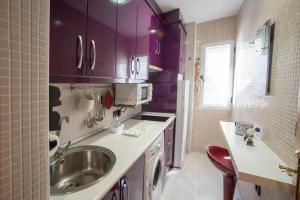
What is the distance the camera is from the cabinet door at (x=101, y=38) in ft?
3.32

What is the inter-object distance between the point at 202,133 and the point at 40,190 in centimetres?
319

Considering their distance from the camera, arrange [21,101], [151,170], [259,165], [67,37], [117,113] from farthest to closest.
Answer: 1. [117,113]
2. [151,170]
3. [259,165]
4. [67,37]
5. [21,101]

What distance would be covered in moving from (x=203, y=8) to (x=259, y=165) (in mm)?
2403

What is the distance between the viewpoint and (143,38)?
1.80 m

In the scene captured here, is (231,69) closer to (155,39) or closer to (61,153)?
(155,39)

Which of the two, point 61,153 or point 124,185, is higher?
point 61,153

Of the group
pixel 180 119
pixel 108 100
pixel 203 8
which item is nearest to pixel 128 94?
pixel 108 100

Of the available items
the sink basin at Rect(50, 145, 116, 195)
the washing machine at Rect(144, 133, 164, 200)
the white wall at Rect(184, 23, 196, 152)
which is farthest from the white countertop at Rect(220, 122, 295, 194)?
the white wall at Rect(184, 23, 196, 152)

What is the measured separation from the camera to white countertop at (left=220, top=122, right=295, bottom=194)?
0.85 m

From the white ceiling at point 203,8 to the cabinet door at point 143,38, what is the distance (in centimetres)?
58

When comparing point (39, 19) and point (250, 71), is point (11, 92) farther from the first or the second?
point (250, 71)

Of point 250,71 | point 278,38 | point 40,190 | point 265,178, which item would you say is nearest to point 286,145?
point 265,178

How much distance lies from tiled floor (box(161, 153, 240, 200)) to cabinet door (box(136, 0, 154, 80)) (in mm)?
1495

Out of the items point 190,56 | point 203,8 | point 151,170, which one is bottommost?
point 151,170
